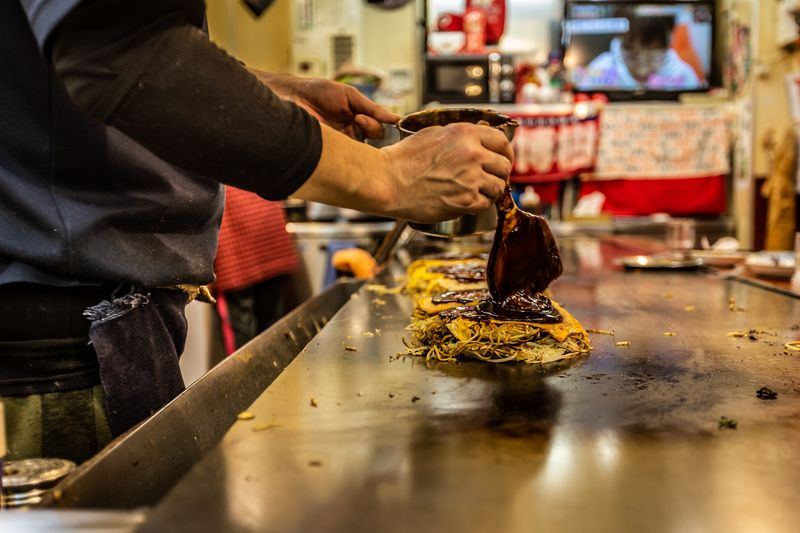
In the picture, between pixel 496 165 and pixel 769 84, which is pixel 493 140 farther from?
pixel 769 84

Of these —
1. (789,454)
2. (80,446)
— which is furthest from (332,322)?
(789,454)

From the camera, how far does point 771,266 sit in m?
2.75

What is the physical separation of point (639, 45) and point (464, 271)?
505cm

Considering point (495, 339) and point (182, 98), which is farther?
point (495, 339)

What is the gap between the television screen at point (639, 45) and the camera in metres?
6.57

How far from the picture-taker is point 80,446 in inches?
54.6

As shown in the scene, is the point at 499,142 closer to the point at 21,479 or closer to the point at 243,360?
the point at 243,360

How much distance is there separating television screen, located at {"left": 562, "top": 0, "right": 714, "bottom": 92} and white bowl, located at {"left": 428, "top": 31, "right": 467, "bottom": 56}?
3.12 ft

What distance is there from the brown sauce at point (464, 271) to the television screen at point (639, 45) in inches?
183

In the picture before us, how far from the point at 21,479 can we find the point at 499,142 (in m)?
0.90

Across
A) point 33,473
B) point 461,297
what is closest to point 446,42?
point 461,297

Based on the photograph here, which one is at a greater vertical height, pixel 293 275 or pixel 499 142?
pixel 499 142

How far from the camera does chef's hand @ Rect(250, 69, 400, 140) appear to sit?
6.06 feet

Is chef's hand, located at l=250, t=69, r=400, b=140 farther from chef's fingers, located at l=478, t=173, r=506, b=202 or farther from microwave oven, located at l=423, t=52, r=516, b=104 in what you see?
microwave oven, located at l=423, t=52, r=516, b=104
